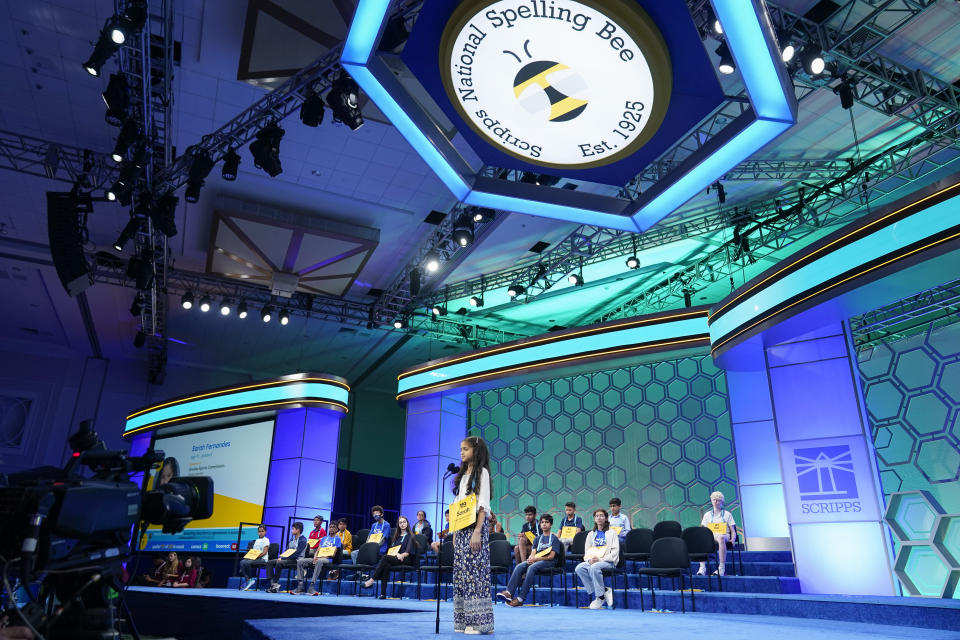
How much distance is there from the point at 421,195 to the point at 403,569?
498cm

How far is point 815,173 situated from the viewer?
27.9ft

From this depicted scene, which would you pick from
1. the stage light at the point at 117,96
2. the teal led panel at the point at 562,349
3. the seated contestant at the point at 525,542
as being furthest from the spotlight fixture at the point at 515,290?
the stage light at the point at 117,96

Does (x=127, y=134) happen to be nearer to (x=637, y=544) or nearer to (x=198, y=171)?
(x=198, y=171)

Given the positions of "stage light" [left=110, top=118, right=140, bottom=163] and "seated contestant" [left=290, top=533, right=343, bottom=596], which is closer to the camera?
"stage light" [left=110, top=118, right=140, bottom=163]

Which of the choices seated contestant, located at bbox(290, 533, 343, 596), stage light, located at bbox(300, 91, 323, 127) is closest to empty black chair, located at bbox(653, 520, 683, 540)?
seated contestant, located at bbox(290, 533, 343, 596)

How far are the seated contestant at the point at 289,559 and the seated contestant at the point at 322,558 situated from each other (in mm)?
218

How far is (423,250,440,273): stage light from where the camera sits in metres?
10.0

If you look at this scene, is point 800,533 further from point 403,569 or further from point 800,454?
point 403,569

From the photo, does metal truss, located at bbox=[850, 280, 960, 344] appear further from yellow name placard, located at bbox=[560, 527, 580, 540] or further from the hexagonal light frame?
the hexagonal light frame

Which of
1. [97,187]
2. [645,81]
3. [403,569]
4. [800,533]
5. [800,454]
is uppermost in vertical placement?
[97,187]

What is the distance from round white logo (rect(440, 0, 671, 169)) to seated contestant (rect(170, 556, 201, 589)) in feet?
28.4

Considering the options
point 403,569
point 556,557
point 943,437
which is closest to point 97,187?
point 403,569

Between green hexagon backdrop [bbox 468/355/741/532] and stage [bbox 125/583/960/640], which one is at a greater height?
green hexagon backdrop [bbox 468/355/741/532]

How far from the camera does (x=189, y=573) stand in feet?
32.5
